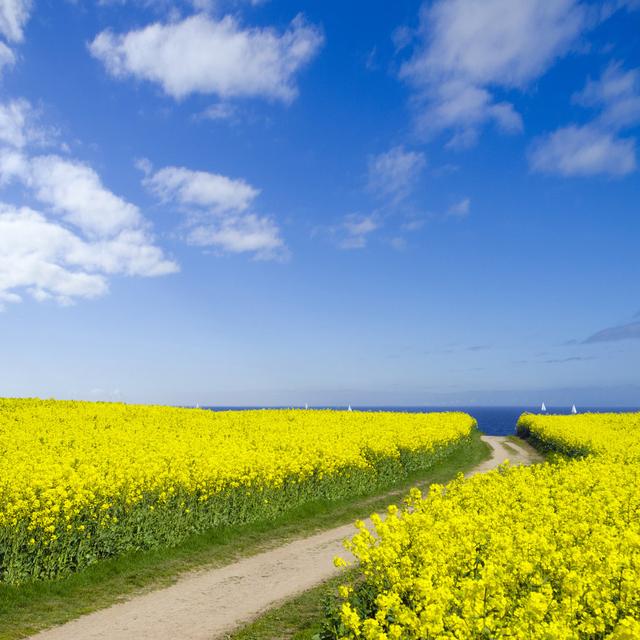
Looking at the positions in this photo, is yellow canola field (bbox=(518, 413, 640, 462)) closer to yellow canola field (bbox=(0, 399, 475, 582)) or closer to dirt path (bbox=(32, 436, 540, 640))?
yellow canola field (bbox=(0, 399, 475, 582))

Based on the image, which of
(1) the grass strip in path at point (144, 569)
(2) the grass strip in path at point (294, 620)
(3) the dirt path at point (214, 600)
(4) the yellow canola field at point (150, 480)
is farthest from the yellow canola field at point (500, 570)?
(4) the yellow canola field at point (150, 480)

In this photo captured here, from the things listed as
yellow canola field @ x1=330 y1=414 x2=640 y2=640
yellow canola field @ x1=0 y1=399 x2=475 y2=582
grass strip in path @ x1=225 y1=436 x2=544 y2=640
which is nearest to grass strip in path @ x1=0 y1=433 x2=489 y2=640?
yellow canola field @ x1=0 y1=399 x2=475 y2=582

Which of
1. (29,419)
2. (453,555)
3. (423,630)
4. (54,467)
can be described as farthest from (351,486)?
(29,419)

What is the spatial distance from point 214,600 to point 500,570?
7.09m

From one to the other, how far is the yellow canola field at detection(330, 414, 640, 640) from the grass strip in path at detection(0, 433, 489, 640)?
4.39m

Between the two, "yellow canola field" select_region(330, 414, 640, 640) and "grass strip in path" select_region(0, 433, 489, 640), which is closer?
"yellow canola field" select_region(330, 414, 640, 640)

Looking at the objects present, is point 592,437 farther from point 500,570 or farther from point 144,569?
point 500,570

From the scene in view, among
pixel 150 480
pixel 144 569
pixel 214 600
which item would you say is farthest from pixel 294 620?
pixel 150 480

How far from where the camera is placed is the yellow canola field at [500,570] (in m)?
6.28

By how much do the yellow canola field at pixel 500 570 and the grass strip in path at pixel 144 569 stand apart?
4389 millimetres

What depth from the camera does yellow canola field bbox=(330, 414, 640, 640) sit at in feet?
20.6

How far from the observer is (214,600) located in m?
12.0

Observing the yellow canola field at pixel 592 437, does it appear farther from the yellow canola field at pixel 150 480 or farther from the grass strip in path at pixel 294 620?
the grass strip in path at pixel 294 620

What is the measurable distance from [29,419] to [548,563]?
1244 inches
